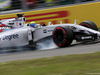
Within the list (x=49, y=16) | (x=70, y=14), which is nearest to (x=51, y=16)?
(x=49, y=16)

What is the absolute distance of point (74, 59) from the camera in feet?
17.8

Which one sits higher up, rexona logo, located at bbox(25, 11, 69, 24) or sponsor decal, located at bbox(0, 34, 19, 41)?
rexona logo, located at bbox(25, 11, 69, 24)

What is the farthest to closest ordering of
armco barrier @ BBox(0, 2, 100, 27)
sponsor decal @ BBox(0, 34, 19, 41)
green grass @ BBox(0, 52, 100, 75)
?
armco barrier @ BBox(0, 2, 100, 27) < sponsor decal @ BBox(0, 34, 19, 41) < green grass @ BBox(0, 52, 100, 75)

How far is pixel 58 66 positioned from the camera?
4.93m

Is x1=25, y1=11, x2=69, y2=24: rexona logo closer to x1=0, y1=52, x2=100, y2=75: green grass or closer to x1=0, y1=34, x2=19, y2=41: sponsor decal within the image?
x1=0, y1=34, x2=19, y2=41: sponsor decal

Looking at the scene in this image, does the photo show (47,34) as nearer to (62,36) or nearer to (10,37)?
(62,36)

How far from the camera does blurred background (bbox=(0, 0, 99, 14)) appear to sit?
37.2 feet

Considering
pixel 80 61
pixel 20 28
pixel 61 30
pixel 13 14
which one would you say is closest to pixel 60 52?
pixel 61 30

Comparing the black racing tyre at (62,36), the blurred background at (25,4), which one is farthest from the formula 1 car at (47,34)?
the blurred background at (25,4)

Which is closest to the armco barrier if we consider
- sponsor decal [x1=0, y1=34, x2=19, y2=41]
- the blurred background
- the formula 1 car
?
the blurred background

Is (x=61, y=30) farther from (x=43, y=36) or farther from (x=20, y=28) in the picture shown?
(x=20, y=28)

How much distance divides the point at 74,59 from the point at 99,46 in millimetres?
1744

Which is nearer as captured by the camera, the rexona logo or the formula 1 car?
the formula 1 car

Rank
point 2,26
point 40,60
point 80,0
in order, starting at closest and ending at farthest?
point 40,60 < point 2,26 < point 80,0
